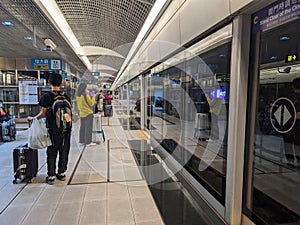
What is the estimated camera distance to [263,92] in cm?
226

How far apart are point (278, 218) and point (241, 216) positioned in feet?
1.39

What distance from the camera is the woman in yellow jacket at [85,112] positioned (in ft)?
18.9

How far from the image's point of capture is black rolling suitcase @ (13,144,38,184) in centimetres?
334

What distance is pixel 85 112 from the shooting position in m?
5.82

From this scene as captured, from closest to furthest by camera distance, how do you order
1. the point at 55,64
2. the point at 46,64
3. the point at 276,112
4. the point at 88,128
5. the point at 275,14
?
1. the point at 275,14
2. the point at 276,112
3. the point at 88,128
4. the point at 55,64
5. the point at 46,64

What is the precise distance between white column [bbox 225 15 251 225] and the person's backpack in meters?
2.43

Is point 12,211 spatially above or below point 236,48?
below

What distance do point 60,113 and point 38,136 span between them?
0.49 metres

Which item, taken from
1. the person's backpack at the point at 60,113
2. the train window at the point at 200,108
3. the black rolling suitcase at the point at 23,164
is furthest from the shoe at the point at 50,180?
the train window at the point at 200,108

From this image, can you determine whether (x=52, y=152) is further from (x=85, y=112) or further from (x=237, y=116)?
(x=237, y=116)

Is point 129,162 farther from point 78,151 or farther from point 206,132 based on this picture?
point 206,132

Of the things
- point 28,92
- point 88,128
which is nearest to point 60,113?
point 88,128

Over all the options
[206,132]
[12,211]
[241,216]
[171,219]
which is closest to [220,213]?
[241,216]

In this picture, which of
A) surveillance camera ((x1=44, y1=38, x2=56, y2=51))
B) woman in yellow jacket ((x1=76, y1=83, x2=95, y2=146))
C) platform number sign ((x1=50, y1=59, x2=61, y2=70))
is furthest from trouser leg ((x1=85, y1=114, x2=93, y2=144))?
platform number sign ((x1=50, y1=59, x2=61, y2=70))
